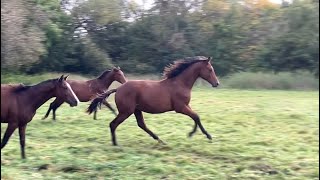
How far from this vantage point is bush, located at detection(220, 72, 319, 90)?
11807 millimetres

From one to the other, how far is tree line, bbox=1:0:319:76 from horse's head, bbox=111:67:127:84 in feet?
0.42

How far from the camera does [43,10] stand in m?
6.07

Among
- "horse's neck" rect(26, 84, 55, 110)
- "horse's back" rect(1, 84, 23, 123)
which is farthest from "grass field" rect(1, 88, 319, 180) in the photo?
"horse's neck" rect(26, 84, 55, 110)

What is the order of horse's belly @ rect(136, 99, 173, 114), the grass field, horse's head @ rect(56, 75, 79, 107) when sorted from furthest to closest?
1. horse's belly @ rect(136, 99, 173, 114)
2. the grass field
3. horse's head @ rect(56, 75, 79, 107)

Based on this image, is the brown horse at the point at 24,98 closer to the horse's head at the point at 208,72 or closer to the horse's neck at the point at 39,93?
the horse's neck at the point at 39,93

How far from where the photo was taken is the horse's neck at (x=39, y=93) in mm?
5195

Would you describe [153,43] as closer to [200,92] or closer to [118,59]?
[200,92]

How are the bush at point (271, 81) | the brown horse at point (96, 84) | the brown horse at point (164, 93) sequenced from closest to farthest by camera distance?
the brown horse at point (164, 93), the brown horse at point (96, 84), the bush at point (271, 81)

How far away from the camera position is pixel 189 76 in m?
7.58

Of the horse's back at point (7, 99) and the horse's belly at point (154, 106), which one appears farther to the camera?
the horse's belly at point (154, 106)

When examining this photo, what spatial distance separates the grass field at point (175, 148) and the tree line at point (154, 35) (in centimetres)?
99

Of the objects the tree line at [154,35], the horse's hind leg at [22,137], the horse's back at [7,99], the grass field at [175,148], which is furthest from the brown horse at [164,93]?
the horse's back at [7,99]

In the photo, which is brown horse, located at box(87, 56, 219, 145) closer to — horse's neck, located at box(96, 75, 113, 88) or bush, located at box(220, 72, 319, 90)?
horse's neck, located at box(96, 75, 113, 88)

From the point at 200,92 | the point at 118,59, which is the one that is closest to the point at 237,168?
the point at 118,59
